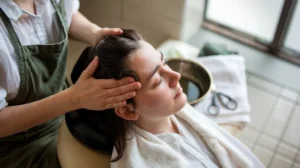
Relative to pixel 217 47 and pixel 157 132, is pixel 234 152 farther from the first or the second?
pixel 217 47

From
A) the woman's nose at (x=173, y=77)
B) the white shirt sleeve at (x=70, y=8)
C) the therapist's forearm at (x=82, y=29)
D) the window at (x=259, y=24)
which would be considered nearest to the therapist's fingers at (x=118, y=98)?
the woman's nose at (x=173, y=77)

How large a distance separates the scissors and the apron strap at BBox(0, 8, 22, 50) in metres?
0.67

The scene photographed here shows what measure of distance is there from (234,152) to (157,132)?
25 cm

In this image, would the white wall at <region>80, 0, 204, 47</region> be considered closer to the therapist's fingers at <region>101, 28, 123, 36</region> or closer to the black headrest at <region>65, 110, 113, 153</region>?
the therapist's fingers at <region>101, 28, 123, 36</region>

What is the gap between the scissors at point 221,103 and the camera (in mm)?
1320

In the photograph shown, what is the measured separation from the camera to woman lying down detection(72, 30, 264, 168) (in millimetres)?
950

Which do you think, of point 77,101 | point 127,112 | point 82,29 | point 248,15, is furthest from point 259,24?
point 77,101

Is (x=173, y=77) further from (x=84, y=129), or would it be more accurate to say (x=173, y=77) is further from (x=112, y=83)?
(x=84, y=129)

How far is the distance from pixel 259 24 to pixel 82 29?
1.01m

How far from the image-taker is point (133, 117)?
40.2 inches

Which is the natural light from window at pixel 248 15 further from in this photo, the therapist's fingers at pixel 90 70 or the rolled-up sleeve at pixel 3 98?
the rolled-up sleeve at pixel 3 98

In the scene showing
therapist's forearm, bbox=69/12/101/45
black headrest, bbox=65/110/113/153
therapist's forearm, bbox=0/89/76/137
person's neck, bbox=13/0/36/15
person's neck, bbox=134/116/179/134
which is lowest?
black headrest, bbox=65/110/113/153

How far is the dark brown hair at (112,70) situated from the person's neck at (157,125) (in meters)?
0.04

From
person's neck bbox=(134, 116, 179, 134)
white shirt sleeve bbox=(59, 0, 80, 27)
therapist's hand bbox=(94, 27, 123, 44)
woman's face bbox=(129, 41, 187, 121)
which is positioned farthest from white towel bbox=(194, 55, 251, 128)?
white shirt sleeve bbox=(59, 0, 80, 27)
